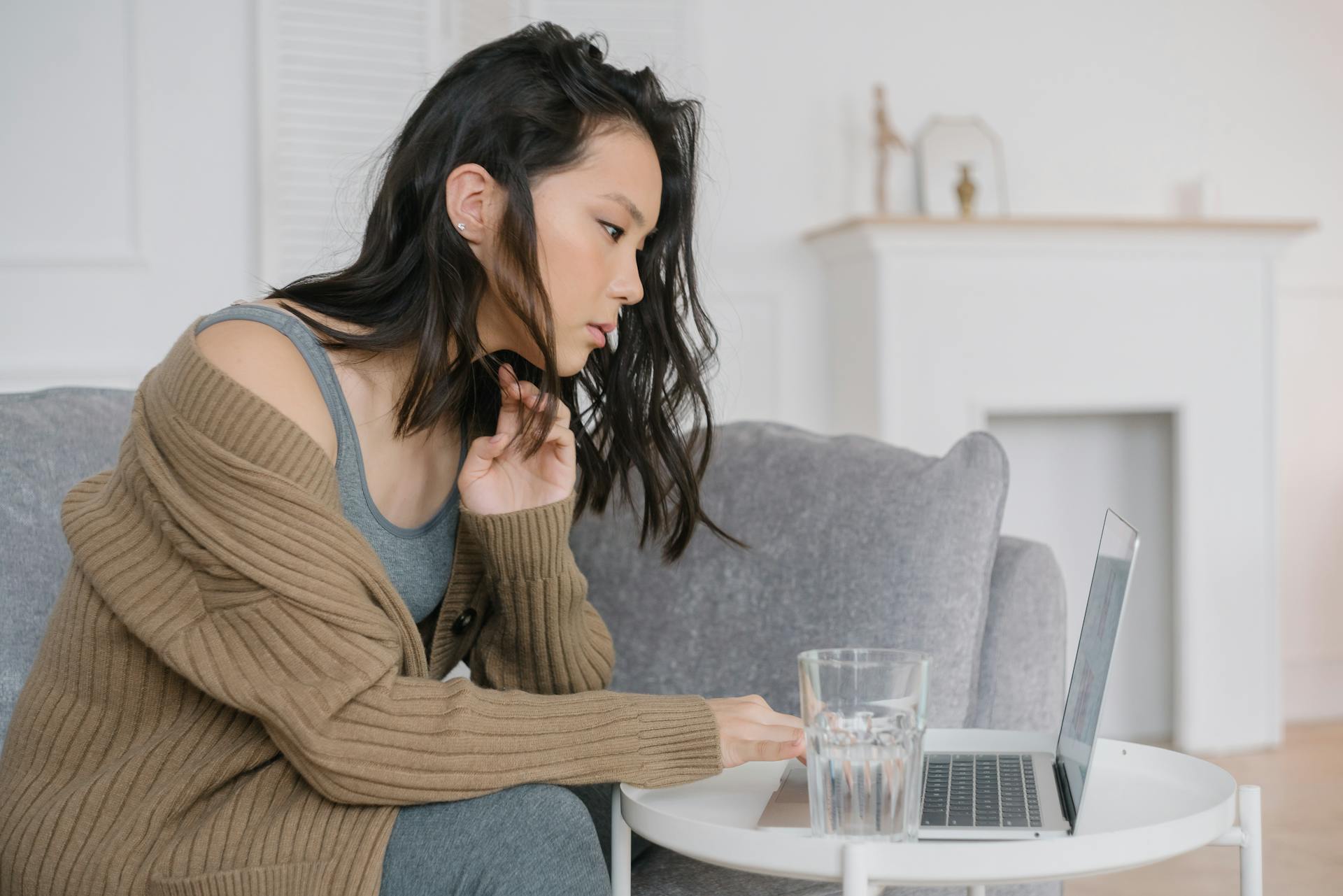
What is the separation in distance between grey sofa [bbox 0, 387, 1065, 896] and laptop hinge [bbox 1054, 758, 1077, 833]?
10.3 inches

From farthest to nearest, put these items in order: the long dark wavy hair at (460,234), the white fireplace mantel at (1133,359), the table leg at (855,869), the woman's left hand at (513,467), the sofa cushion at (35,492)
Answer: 1. the white fireplace mantel at (1133,359)
2. the sofa cushion at (35,492)
3. the woman's left hand at (513,467)
4. the long dark wavy hair at (460,234)
5. the table leg at (855,869)

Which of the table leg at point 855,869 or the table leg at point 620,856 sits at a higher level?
the table leg at point 855,869

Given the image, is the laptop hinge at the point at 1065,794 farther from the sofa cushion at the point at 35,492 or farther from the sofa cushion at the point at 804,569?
the sofa cushion at the point at 35,492

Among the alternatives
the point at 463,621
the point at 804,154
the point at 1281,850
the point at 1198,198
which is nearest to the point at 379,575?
the point at 463,621

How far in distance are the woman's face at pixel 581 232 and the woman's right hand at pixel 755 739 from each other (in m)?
0.41

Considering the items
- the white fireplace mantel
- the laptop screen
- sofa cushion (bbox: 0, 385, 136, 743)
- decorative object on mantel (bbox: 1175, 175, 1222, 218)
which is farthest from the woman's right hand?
decorative object on mantel (bbox: 1175, 175, 1222, 218)

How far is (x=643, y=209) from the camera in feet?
4.25

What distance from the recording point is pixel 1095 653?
3.42 ft

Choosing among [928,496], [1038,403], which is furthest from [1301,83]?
[928,496]

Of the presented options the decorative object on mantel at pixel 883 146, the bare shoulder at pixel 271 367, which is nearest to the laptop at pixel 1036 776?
the bare shoulder at pixel 271 367

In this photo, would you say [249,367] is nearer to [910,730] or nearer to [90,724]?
[90,724]

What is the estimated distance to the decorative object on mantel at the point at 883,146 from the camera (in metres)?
3.39

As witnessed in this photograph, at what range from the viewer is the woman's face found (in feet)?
4.08

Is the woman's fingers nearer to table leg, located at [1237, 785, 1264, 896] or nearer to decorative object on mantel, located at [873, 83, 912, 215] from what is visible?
table leg, located at [1237, 785, 1264, 896]
